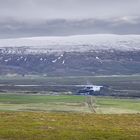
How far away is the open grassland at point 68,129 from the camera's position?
34281 mm

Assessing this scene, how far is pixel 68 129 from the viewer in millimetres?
38062

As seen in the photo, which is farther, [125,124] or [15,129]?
[125,124]

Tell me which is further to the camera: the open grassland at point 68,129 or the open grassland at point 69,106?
the open grassland at point 69,106

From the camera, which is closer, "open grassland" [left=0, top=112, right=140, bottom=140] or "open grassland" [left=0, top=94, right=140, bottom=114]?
"open grassland" [left=0, top=112, right=140, bottom=140]

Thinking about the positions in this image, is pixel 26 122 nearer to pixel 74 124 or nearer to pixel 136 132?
pixel 74 124

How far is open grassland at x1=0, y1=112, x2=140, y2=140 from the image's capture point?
34.3m

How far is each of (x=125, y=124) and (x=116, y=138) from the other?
9.71m

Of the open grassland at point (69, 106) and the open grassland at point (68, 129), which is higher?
the open grassland at point (68, 129)

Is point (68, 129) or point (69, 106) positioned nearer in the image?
point (68, 129)

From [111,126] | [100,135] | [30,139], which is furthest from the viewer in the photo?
[111,126]

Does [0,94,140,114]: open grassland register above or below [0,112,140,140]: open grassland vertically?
below

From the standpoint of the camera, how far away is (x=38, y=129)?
37.9 meters

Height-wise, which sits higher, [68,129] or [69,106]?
[68,129]

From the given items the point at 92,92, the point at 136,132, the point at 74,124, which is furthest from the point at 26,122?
the point at 92,92
